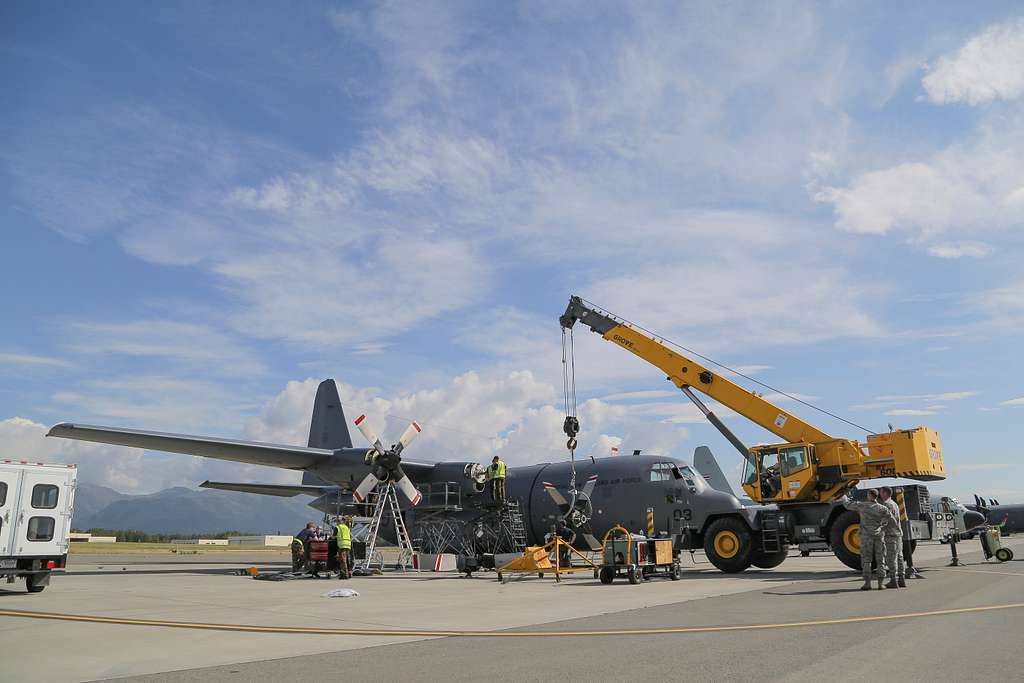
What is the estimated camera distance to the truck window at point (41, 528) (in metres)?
14.1

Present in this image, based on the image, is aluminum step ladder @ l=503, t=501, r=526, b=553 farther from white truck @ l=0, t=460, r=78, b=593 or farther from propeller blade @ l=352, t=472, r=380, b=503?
white truck @ l=0, t=460, r=78, b=593

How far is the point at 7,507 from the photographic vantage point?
1380 centimetres

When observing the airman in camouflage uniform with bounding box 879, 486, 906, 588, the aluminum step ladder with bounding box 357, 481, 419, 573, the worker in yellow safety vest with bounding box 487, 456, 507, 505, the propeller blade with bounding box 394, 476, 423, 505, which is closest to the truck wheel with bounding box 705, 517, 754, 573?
the airman in camouflage uniform with bounding box 879, 486, 906, 588

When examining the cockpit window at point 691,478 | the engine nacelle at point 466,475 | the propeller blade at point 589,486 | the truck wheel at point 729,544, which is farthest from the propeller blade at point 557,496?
the truck wheel at point 729,544

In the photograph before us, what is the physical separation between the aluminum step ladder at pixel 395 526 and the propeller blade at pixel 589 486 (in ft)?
19.6

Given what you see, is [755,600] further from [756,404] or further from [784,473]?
[756,404]

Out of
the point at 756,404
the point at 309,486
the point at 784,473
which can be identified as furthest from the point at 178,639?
the point at 309,486

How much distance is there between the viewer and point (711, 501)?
64.7 feet

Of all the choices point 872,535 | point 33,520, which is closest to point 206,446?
point 33,520

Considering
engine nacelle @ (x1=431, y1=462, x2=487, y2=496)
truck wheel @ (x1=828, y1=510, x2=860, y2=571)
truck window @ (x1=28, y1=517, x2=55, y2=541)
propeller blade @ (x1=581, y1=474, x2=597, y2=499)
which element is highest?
engine nacelle @ (x1=431, y1=462, x2=487, y2=496)

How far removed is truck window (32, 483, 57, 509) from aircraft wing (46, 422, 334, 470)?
6002 millimetres

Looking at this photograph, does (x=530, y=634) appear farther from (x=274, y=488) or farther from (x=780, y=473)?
(x=274, y=488)

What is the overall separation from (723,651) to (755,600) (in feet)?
17.1

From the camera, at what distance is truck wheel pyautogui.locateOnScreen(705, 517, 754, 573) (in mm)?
18359
